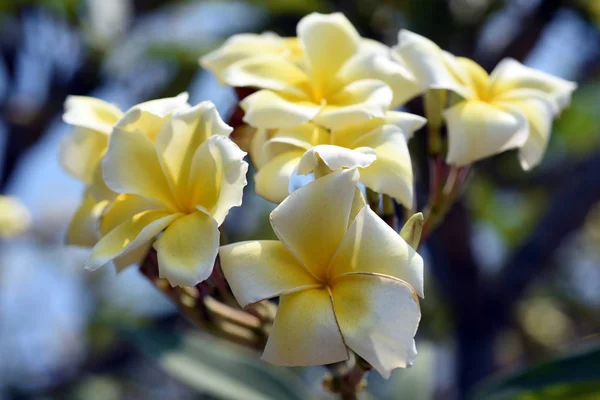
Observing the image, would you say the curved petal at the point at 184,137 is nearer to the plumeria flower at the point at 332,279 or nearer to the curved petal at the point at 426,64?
the plumeria flower at the point at 332,279

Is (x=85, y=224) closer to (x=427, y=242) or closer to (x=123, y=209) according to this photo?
(x=123, y=209)

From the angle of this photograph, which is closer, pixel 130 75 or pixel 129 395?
pixel 130 75

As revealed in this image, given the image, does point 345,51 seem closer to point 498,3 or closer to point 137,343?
point 137,343

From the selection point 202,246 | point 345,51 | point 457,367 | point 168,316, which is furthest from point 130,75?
point 202,246

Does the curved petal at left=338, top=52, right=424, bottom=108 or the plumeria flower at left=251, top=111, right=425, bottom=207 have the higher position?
the curved petal at left=338, top=52, right=424, bottom=108

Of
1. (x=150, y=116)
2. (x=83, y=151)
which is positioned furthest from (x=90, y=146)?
(x=150, y=116)

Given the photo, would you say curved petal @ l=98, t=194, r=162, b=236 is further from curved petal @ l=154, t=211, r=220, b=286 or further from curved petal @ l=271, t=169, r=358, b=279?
curved petal @ l=271, t=169, r=358, b=279

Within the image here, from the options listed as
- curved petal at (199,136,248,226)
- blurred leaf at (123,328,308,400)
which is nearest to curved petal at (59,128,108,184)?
curved petal at (199,136,248,226)

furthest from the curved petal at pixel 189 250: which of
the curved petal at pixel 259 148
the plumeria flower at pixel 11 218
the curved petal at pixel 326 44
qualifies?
the plumeria flower at pixel 11 218
